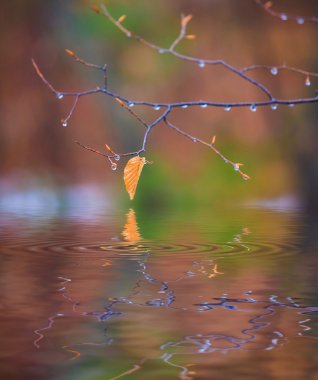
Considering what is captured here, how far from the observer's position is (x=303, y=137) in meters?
14.0

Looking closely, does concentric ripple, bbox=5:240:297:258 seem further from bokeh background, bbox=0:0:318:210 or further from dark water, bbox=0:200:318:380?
bokeh background, bbox=0:0:318:210

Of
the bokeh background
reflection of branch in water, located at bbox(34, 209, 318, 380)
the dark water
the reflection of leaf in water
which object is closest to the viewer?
the dark water

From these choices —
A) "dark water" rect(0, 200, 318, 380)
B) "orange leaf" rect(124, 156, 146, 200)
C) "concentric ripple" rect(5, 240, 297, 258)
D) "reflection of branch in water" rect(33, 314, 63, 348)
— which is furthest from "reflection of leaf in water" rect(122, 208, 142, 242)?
"orange leaf" rect(124, 156, 146, 200)

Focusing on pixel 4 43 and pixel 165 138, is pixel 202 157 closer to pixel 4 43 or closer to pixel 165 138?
pixel 165 138

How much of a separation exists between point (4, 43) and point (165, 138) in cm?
264

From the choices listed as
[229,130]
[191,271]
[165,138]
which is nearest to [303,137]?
[229,130]

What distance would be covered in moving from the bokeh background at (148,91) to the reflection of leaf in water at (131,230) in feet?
A: 17.6

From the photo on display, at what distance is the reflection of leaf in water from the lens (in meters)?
6.94

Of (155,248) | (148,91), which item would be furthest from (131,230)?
(148,91)

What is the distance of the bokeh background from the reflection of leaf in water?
5.36 meters

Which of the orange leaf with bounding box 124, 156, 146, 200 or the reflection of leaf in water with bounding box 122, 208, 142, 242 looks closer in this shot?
the orange leaf with bounding box 124, 156, 146, 200

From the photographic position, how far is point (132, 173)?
11.4ft

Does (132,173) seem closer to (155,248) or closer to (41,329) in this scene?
(41,329)

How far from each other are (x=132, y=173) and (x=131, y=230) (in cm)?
407
